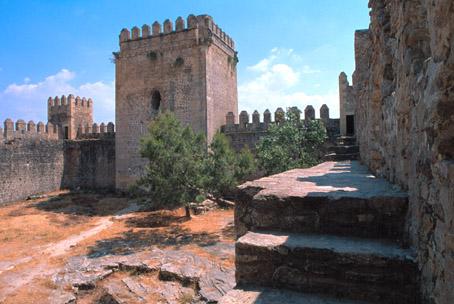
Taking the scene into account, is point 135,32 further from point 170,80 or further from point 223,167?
point 223,167

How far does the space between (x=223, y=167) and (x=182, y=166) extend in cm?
161

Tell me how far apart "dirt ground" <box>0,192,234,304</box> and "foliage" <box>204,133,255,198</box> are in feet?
4.23

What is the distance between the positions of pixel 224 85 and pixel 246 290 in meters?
16.2

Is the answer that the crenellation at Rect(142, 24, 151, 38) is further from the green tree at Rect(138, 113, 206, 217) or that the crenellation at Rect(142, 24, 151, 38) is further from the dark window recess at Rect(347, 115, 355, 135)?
the dark window recess at Rect(347, 115, 355, 135)

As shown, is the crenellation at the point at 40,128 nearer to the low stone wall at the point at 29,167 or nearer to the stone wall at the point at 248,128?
the low stone wall at the point at 29,167

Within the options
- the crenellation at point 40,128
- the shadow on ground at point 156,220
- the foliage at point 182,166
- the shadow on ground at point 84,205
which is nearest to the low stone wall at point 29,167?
the crenellation at point 40,128

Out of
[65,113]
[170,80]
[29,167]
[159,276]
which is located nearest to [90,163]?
[29,167]

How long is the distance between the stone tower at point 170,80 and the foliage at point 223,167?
2783mm

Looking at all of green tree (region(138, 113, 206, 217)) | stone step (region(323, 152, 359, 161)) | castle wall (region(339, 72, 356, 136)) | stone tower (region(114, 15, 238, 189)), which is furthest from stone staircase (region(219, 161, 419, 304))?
stone tower (region(114, 15, 238, 189))

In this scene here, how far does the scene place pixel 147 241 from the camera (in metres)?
9.83

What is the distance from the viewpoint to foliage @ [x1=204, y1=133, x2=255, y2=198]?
12.3m

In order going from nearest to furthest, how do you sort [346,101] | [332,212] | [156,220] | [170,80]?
[332,212] → [156,220] → [346,101] → [170,80]

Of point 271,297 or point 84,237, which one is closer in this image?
point 271,297

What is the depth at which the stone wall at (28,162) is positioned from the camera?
16719mm
